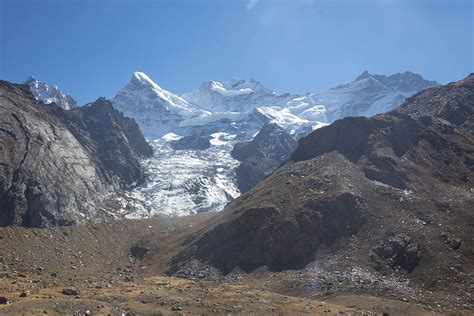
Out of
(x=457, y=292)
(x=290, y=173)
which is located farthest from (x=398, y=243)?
(x=290, y=173)

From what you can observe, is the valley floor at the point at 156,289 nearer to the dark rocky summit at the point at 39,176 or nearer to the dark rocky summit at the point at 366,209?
the dark rocky summit at the point at 366,209

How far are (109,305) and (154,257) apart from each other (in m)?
65.0

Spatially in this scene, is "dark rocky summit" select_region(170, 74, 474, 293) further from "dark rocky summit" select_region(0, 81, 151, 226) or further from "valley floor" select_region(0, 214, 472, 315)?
"dark rocky summit" select_region(0, 81, 151, 226)

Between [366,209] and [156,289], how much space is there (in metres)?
49.1

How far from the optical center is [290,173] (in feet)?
463

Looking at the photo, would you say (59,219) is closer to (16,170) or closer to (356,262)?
(16,170)

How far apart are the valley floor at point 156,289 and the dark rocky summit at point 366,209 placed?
639 centimetres

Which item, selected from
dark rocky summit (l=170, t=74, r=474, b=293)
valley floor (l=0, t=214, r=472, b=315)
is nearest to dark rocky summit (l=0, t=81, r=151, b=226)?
valley floor (l=0, t=214, r=472, b=315)

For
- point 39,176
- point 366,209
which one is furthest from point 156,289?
point 39,176

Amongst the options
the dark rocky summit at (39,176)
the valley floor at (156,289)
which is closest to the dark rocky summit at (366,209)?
the valley floor at (156,289)

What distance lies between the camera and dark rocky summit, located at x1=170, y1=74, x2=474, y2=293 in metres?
96.1

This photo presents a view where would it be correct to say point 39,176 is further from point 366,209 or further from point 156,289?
point 366,209

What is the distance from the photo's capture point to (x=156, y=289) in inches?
3332

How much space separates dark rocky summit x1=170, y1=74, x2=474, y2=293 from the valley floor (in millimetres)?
6392
